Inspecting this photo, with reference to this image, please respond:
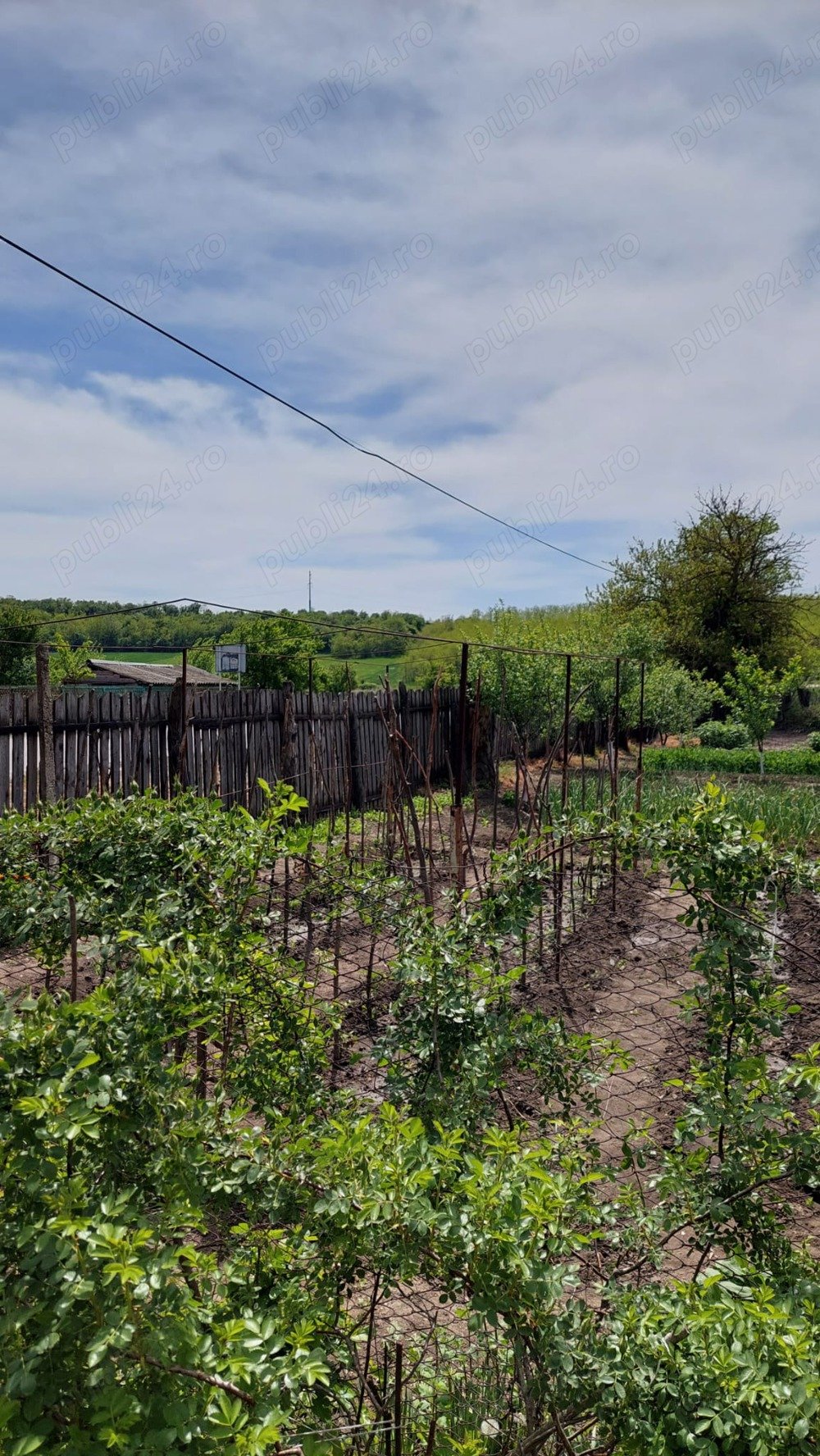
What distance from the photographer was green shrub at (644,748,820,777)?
15.1 meters

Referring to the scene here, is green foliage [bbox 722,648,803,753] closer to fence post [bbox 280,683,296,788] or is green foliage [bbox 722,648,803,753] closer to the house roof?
fence post [bbox 280,683,296,788]

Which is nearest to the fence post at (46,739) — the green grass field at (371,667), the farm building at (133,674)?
the green grass field at (371,667)

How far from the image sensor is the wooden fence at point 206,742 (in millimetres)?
6668

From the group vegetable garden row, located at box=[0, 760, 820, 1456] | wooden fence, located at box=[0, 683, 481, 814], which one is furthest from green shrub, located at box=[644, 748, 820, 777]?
vegetable garden row, located at box=[0, 760, 820, 1456]

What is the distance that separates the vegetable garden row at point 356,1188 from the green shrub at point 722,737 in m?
18.0

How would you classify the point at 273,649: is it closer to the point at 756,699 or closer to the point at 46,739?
the point at 756,699

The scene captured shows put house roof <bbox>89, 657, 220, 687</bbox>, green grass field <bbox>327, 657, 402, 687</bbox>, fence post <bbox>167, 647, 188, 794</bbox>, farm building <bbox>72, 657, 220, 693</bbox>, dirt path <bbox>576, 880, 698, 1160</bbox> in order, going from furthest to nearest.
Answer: house roof <bbox>89, 657, 220, 687</bbox> → farm building <bbox>72, 657, 220, 693</bbox> → green grass field <bbox>327, 657, 402, 687</bbox> → fence post <bbox>167, 647, 188, 794</bbox> → dirt path <bbox>576, 880, 698, 1160</bbox>

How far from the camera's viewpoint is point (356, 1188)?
148cm

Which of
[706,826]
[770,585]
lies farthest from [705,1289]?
[770,585]

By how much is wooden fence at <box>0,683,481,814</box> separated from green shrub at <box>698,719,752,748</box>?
10.4 meters

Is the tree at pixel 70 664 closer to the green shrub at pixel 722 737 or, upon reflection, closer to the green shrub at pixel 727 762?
the green shrub at pixel 727 762

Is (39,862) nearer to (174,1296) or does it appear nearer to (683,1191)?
(174,1296)

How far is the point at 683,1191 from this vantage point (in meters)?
1.85

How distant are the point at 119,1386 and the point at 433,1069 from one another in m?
1.05
